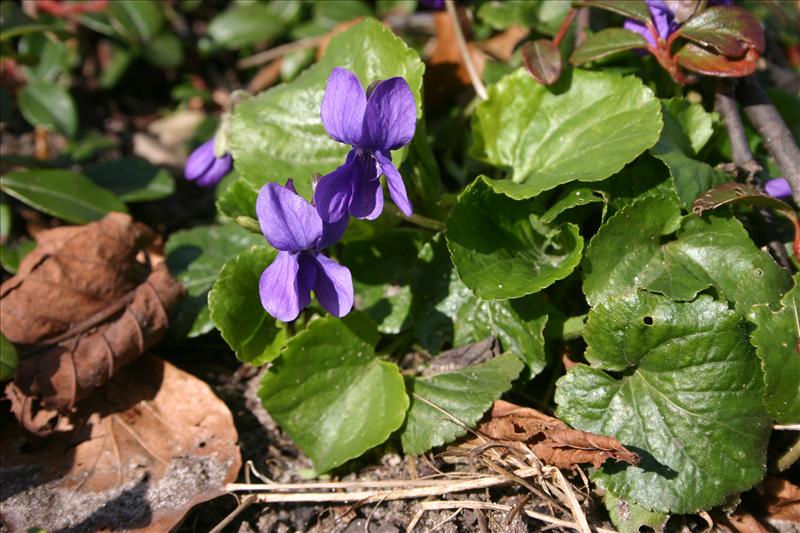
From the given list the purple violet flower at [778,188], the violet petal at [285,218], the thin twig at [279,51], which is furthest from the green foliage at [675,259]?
the thin twig at [279,51]

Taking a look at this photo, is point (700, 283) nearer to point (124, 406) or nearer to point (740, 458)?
point (740, 458)

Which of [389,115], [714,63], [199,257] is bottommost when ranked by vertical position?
[199,257]

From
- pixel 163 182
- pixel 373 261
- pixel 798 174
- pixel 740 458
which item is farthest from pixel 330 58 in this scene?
pixel 740 458

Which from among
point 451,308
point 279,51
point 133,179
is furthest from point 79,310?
point 279,51

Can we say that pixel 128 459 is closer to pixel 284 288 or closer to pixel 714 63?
pixel 284 288

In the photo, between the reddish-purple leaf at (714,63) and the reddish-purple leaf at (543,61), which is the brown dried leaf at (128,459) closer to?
the reddish-purple leaf at (543,61)

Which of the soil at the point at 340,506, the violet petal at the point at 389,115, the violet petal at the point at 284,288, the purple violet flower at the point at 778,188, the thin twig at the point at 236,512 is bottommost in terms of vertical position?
the soil at the point at 340,506
